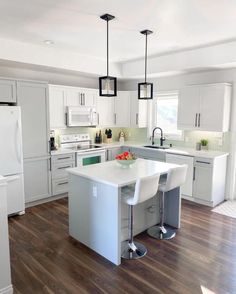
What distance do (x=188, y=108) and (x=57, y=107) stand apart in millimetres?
2587

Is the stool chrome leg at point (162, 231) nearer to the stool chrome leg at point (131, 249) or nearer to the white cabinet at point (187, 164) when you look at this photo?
the stool chrome leg at point (131, 249)

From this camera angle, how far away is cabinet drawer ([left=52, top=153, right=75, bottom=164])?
4.64 m

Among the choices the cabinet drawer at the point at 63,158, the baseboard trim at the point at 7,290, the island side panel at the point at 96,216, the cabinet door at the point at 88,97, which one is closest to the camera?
the baseboard trim at the point at 7,290

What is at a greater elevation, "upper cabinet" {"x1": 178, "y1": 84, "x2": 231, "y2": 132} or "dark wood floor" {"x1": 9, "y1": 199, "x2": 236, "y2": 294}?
"upper cabinet" {"x1": 178, "y1": 84, "x2": 231, "y2": 132}

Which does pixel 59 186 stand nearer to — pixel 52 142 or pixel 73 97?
pixel 52 142

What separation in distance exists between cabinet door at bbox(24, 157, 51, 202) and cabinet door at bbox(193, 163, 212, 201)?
2.72 meters

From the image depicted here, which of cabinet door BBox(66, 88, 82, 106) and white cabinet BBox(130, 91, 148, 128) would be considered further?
white cabinet BBox(130, 91, 148, 128)

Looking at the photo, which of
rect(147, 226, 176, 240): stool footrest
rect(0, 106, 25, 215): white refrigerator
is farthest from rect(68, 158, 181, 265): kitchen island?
rect(0, 106, 25, 215): white refrigerator

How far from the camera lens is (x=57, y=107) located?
4887mm

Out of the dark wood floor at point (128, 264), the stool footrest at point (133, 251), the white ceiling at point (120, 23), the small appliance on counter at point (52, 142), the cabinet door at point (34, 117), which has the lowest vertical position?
the dark wood floor at point (128, 264)

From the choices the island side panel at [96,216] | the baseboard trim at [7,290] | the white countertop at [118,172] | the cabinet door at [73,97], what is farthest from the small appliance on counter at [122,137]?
the baseboard trim at [7,290]

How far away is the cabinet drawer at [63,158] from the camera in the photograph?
464 centimetres

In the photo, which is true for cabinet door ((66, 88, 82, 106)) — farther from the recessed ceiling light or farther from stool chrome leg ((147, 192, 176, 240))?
stool chrome leg ((147, 192, 176, 240))

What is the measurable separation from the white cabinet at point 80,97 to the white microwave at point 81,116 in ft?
0.37
